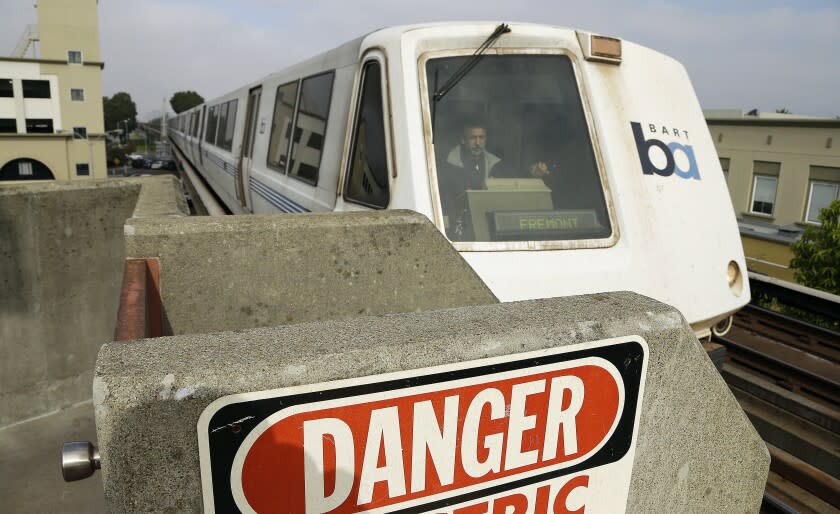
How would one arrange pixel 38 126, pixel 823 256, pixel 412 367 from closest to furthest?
pixel 412 367 < pixel 823 256 < pixel 38 126

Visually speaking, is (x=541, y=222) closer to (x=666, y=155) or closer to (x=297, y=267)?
(x=666, y=155)

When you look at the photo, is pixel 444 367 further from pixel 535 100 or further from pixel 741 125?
pixel 741 125

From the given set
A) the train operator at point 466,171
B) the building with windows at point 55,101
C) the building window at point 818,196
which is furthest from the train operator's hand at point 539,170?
the building with windows at point 55,101

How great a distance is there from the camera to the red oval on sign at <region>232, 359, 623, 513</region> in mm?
1415

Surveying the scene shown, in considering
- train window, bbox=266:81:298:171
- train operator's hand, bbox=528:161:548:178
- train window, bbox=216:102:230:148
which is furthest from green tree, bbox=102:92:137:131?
train operator's hand, bbox=528:161:548:178

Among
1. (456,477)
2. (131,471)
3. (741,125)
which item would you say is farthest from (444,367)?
(741,125)

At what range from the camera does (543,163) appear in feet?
13.8

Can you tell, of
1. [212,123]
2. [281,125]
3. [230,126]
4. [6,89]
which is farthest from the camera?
[6,89]

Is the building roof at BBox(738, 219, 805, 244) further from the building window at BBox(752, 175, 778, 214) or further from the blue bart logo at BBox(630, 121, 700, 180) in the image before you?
the blue bart logo at BBox(630, 121, 700, 180)

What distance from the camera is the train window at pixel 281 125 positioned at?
269 inches

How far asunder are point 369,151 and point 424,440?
3.16 m

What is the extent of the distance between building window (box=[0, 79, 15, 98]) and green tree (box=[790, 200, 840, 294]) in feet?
149

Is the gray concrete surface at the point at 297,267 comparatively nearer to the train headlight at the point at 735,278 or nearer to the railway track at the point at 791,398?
the train headlight at the point at 735,278

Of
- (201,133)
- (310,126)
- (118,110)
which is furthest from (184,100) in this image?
(310,126)
